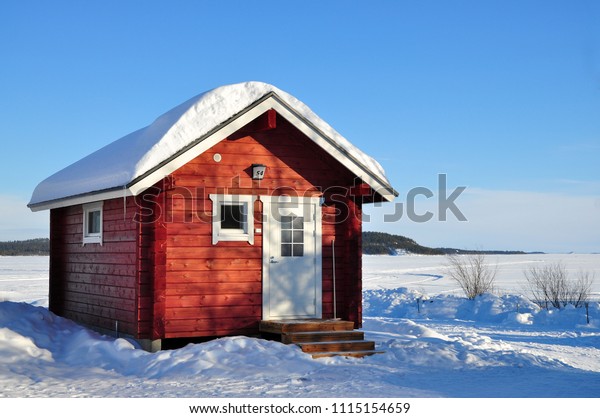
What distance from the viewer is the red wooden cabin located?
464 inches

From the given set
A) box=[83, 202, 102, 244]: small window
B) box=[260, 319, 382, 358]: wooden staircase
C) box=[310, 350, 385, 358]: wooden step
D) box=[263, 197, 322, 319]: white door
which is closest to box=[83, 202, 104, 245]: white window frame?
box=[83, 202, 102, 244]: small window

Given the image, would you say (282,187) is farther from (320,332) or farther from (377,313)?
(377,313)

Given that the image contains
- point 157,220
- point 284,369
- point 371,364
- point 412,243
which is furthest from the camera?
point 412,243

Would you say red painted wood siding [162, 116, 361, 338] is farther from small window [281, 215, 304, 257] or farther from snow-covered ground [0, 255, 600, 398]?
snow-covered ground [0, 255, 600, 398]

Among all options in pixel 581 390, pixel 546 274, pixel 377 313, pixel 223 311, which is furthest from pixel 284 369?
pixel 546 274

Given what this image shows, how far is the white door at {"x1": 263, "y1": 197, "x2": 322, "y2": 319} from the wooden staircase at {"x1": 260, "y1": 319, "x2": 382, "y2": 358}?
1.51 feet

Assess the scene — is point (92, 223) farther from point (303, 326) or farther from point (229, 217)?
point (303, 326)

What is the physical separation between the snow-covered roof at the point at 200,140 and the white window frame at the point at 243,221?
1065 millimetres

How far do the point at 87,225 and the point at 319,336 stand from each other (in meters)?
5.93

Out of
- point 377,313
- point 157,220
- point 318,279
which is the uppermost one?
point 157,220

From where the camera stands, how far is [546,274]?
931 inches

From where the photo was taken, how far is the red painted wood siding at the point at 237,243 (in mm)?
11961

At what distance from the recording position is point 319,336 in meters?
11.9

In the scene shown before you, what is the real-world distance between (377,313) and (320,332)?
10816 millimetres
